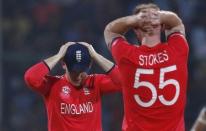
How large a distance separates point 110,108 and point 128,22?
7.72 meters

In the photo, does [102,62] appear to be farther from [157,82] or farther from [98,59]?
[157,82]

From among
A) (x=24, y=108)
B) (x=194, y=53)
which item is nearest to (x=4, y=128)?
(x=24, y=108)

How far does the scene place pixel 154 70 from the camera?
756cm

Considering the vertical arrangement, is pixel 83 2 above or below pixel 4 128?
above

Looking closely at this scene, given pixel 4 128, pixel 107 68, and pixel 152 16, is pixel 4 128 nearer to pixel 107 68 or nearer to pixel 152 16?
pixel 107 68

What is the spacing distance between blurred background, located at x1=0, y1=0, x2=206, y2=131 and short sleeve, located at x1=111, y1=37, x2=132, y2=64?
7207mm

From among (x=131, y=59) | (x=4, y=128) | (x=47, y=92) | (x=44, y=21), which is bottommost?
(x=4, y=128)

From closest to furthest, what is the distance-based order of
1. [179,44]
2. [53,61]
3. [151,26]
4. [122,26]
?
1. [151,26]
2. [179,44]
3. [122,26]
4. [53,61]

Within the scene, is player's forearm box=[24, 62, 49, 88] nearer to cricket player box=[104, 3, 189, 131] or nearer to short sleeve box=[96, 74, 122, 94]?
short sleeve box=[96, 74, 122, 94]

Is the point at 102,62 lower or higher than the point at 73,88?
higher

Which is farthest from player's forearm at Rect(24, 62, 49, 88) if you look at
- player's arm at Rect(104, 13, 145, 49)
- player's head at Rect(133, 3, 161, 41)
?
player's head at Rect(133, 3, 161, 41)

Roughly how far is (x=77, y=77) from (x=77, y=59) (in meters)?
0.22

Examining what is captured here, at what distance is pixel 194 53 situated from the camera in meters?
15.5

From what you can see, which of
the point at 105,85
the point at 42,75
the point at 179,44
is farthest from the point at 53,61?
the point at 179,44
